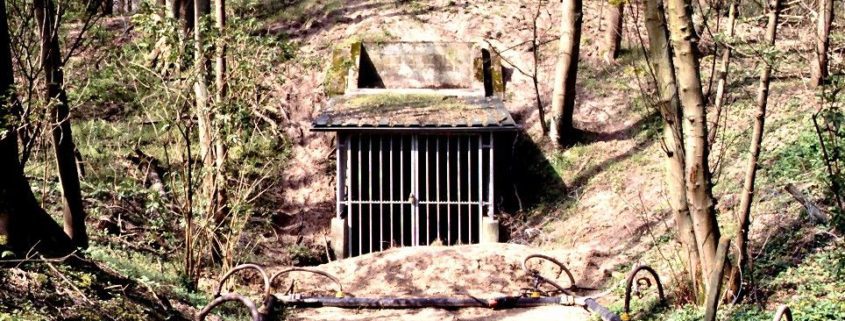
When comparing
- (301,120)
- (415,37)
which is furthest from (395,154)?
(415,37)

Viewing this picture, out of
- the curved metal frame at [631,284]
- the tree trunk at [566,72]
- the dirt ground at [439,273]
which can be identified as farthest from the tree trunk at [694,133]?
the tree trunk at [566,72]

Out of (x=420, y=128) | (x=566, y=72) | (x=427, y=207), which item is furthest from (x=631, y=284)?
(x=566, y=72)

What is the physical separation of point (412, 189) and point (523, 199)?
205cm

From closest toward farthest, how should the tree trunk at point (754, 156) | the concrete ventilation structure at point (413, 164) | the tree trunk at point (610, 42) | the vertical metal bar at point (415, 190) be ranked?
the tree trunk at point (754, 156)
the concrete ventilation structure at point (413, 164)
the vertical metal bar at point (415, 190)
the tree trunk at point (610, 42)

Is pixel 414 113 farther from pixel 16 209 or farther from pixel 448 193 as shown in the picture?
pixel 16 209

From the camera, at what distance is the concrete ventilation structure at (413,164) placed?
12555mm

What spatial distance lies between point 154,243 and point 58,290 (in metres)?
5.61

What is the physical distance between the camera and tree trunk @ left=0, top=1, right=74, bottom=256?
222 inches

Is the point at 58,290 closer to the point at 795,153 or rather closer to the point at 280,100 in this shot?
the point at 795,153

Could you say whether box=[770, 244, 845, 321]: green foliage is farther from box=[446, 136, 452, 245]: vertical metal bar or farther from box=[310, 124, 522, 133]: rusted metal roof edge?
box=[446, 136, 452, 245]: vertical metal bar

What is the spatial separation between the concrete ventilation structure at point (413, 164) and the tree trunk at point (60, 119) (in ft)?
16.1

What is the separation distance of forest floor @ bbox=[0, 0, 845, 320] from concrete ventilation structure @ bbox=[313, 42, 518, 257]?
0.73 metres

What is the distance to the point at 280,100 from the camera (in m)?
16.0

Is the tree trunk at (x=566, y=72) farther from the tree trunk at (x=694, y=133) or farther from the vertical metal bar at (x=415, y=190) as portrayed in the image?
the tree trunk at (x=694, y=133)
